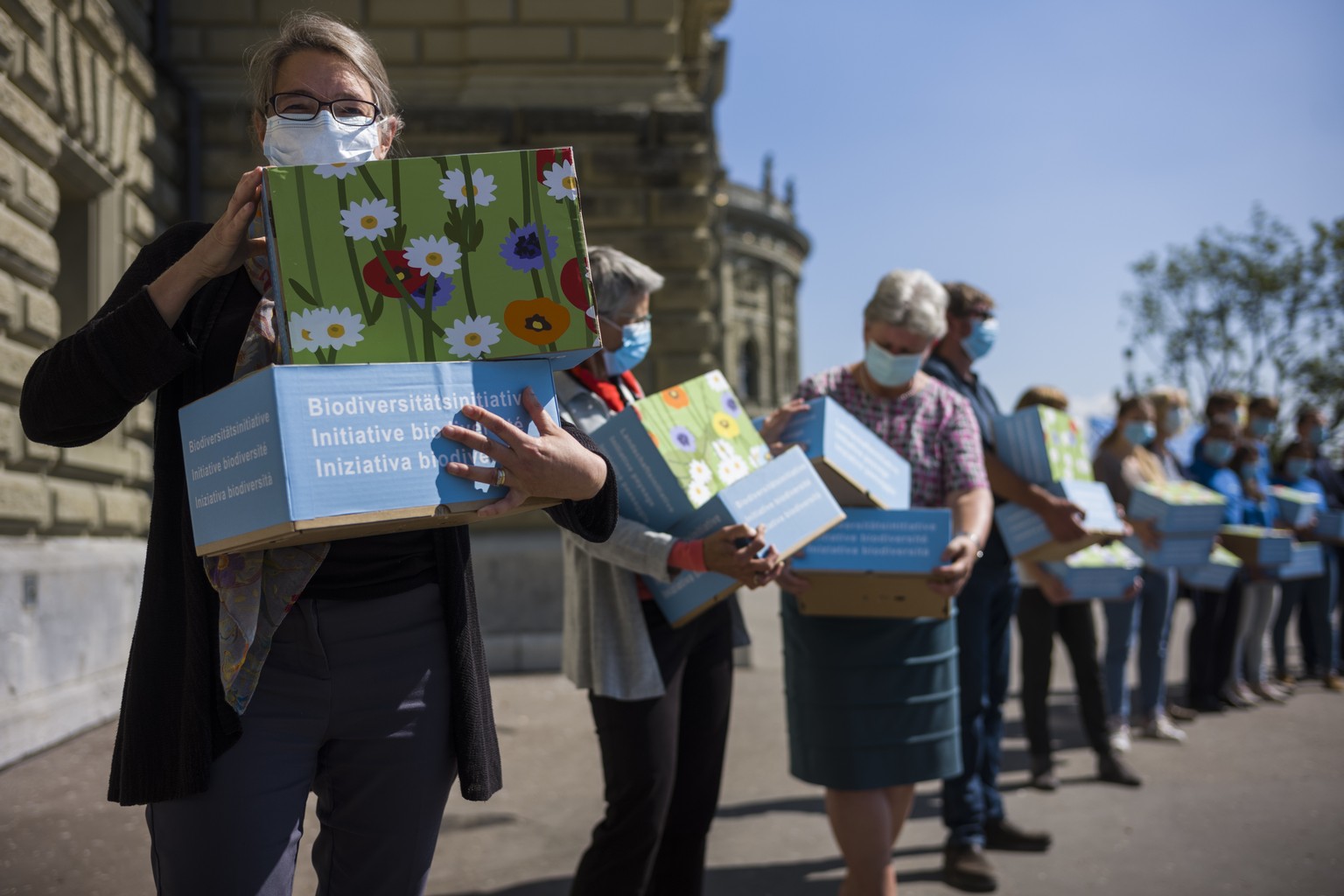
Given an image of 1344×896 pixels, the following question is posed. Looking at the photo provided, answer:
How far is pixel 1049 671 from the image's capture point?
582 centimetres

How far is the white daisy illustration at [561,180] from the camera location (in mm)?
1688

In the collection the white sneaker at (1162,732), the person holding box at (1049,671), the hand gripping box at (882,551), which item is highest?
the hand gripping box at (882,551)

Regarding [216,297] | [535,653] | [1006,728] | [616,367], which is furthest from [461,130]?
[216,297]

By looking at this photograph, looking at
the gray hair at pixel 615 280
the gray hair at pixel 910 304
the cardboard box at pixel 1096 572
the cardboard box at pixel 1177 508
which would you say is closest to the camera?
the gray hair at pixel 615 280

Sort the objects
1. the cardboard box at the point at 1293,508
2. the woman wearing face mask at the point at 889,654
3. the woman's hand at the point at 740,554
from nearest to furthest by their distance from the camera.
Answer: the woman's hand at the point at 740,554 < the woman wearing face mask at the point at 889,654 < the cardboard box at the point at 1293,508

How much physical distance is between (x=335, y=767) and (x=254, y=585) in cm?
34

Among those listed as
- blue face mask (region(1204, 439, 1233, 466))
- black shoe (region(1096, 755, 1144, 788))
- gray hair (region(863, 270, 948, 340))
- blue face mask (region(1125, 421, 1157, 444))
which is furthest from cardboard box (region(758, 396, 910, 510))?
blue face mask (region(1204, 439, 1233, 466))

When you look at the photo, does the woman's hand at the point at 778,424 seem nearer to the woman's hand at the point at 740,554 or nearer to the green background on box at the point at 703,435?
the green background on box at the point at 703,435

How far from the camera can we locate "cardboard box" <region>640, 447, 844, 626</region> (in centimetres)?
279

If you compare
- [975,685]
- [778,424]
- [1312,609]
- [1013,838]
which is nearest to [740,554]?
[778,424]

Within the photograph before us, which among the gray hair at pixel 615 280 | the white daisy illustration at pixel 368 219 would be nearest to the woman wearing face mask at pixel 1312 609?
the gray hair at pixel 615 280

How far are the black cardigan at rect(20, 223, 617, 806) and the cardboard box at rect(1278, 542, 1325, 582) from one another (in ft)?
28.6

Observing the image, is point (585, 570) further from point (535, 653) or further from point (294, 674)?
point (535, 653)

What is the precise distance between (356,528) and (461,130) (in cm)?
870
